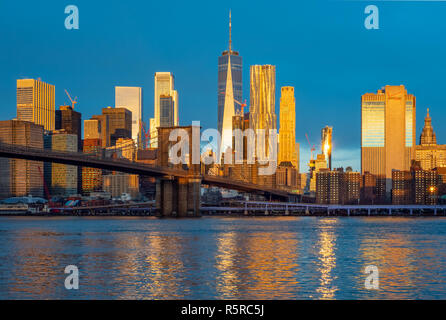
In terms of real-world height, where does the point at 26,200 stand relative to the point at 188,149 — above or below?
below

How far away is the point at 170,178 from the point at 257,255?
59.5 metres

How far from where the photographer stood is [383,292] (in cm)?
2458

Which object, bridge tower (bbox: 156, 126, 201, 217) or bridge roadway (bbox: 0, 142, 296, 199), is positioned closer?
bridge roadway (bbox: 0, 142, 296, 199)

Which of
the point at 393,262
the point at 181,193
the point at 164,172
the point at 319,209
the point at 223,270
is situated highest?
the point at 164,172

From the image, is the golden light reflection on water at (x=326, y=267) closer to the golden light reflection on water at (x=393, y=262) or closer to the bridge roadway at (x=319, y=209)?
the golden light reflection on water at (x=393, y=262)

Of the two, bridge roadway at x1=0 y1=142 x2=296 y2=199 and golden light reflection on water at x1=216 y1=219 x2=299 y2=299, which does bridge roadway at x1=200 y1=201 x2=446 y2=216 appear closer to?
bridge roadway at x1=0 y1=142 x2=296 y2=199

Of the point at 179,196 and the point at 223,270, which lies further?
the point at 179,196

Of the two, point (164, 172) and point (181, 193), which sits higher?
point (164, 172)

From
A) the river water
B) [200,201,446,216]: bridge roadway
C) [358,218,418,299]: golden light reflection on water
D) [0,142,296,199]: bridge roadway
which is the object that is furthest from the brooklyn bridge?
[358,218,418,299]: golden light reflection on water

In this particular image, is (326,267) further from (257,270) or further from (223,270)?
(223,270)

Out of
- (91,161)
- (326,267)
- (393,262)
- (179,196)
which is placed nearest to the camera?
(326,267)

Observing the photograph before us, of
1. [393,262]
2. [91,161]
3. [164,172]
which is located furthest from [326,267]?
[164,172]
